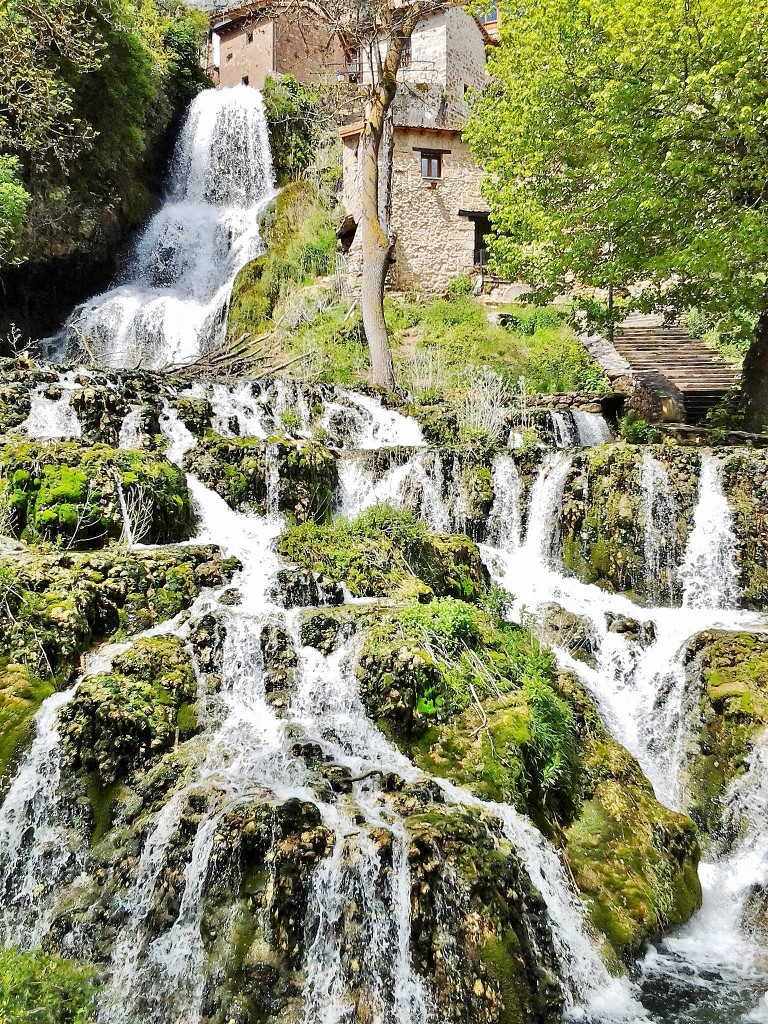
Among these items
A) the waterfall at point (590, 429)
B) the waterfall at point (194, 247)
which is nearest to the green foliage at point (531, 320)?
the waterfall at point (590, 429)

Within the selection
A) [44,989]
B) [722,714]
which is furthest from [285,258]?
[44,989]

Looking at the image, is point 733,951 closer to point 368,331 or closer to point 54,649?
point 54,649

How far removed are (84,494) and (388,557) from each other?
3.49 metres

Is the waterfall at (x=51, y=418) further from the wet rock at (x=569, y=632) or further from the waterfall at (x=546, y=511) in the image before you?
the wet rock at (x=569, y=632)

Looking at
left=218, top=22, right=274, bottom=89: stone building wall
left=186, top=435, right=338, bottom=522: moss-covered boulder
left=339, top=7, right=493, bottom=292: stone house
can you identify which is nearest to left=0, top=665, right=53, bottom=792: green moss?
left=186, top=435, right=338, bottom=522: moss-covered boulder

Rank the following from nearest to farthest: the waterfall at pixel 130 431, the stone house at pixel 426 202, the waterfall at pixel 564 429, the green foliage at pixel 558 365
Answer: the waterfall at pixel 130 431 < the waterfall at pixel 564 429 < the green foliage at pixel 558 365 < the stone house at pixel 426 202

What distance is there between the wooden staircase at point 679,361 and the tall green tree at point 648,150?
2639 millimetres

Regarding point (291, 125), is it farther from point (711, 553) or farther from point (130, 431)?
point (711, 553)

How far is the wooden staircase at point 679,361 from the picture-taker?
595 inches

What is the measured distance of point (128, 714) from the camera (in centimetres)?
532

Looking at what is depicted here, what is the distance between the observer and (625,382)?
1622 cm

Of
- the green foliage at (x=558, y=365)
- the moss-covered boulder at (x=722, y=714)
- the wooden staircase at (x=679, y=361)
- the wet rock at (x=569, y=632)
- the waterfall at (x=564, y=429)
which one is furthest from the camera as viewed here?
the green foliage at (x=558, y=365)

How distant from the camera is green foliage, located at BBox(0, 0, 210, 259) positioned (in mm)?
13102

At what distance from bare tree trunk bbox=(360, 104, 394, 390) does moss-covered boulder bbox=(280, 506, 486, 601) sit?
6.79 m
